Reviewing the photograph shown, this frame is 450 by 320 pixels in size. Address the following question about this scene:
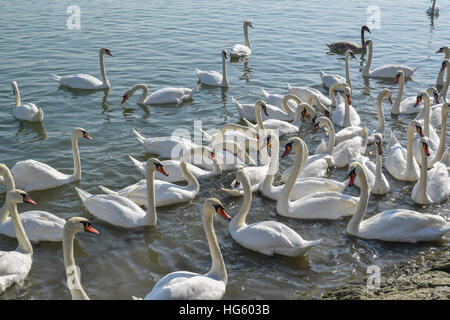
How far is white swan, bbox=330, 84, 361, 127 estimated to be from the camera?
42.7ft

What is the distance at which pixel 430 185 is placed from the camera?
9.62 meters

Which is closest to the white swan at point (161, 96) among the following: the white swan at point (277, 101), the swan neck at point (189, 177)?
the white swan at point (277, 101)

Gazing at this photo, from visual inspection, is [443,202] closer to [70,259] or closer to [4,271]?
[70,259]

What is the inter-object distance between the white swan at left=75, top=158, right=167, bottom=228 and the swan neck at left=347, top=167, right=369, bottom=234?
3.18 m

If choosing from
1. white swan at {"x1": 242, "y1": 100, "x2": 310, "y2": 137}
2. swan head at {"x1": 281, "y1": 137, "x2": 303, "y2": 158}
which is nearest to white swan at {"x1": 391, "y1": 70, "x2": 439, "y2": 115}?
white swan at {"x1": 242, "y1": 100, "x2": 310, "y2": 137}

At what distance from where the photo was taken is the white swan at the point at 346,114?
1301 cm

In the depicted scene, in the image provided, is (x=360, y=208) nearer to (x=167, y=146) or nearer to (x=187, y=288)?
(x=187, y=288)

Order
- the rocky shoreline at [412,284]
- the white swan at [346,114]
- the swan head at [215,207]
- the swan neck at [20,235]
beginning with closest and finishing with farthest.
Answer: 1. the rocky shoreline at [412,284]
2. the swan head at [215,207]
3. the swan neck at [20,235]
4. the white swan at [346,114]

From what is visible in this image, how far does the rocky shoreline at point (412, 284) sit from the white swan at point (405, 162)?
8.70ft

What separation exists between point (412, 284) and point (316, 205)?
2703 mm

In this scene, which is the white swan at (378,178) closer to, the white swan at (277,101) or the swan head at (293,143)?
the swan head at (293,143)

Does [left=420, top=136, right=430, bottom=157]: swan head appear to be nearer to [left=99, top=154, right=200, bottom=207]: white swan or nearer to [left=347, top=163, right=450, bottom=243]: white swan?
[left=347, top=163, right=450, bottom=243]: white swan
